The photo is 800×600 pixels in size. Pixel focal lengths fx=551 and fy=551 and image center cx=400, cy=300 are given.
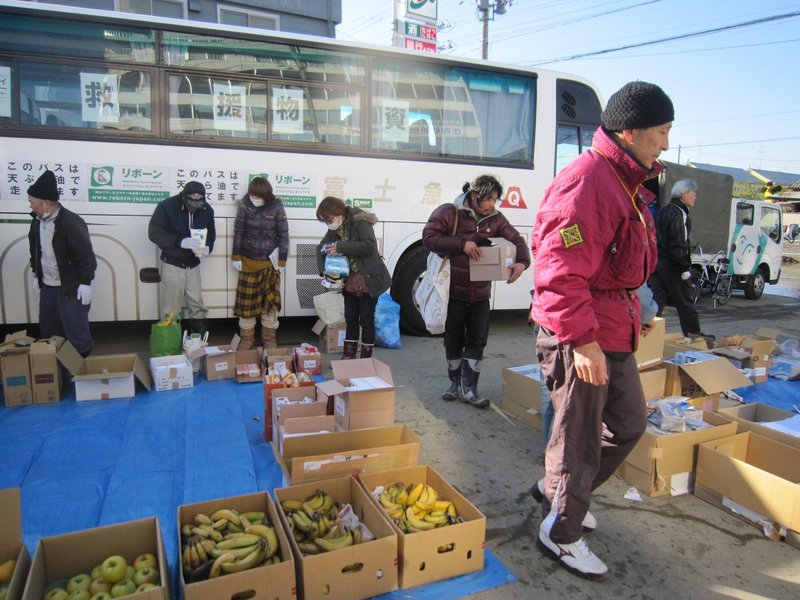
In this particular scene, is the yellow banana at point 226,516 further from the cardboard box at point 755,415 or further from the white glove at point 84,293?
the white glove at point 84,293

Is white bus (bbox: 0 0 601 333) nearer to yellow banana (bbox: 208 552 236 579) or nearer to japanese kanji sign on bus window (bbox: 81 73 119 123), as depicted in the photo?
japanese kanji sign on bus window (bbox: 81 73 119 123)

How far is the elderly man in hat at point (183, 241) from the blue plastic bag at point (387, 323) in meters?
2.00

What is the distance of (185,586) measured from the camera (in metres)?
1.91

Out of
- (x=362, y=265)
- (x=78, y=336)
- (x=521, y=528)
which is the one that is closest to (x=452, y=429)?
(x=521, y=528)

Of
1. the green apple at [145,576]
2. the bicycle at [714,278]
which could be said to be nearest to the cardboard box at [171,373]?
the green apple at [145,576]

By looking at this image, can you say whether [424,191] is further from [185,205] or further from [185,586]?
[185,586]

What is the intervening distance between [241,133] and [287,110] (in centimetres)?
57

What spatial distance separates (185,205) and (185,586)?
14.3 ft

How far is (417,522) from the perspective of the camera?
250 cm

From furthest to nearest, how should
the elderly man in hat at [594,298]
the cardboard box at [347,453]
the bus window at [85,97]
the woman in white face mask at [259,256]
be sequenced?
the woman in white face mask at [259,256] < the bus window at [85,97] < the cardboard box at [347,453] < the elderly man in hat at [594,298]

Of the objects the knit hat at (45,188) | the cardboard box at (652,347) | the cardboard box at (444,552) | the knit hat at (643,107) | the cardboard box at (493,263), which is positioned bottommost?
the cardboard box at (444,552)

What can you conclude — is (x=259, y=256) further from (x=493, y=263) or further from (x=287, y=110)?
(x=493, y=263)

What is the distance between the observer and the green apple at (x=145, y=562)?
81.5 inches

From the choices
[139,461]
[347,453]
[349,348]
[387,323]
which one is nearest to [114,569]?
[347,453]
